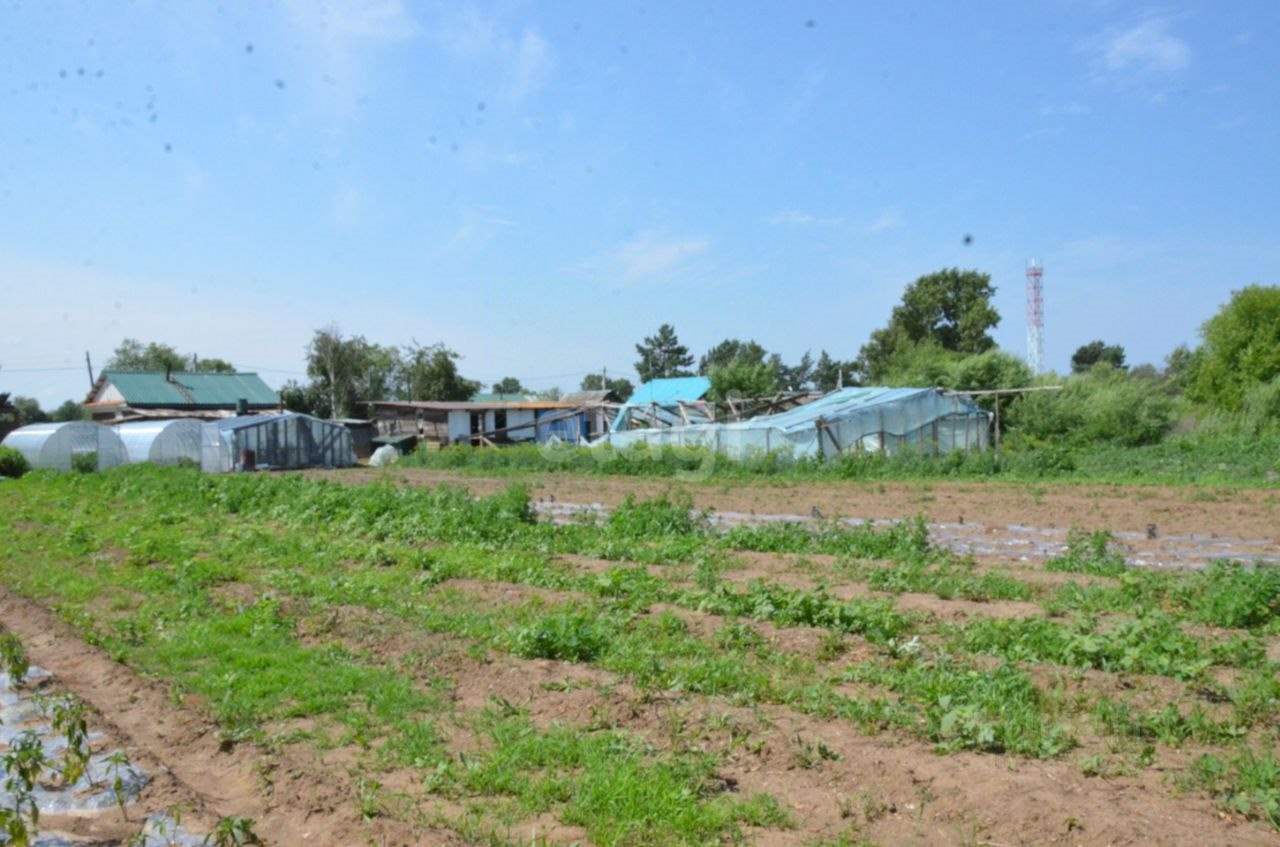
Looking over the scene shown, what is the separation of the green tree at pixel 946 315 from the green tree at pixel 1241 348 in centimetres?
1080

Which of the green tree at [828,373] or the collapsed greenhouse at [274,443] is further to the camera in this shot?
the green tree at [828,373]

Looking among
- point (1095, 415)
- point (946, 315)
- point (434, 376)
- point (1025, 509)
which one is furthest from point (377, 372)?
point (1025, 509)

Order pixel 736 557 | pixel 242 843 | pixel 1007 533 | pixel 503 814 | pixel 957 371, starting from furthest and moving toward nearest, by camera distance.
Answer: pixel 957 371 < pixel 1007 533 < pixel 736 557 < pixel 503 814 < pixel 242 843

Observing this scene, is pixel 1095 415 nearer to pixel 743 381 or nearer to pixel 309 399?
pixel 743 381

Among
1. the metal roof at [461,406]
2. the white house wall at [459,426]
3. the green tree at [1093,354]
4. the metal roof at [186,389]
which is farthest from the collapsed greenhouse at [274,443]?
the green tree at [1093,354]

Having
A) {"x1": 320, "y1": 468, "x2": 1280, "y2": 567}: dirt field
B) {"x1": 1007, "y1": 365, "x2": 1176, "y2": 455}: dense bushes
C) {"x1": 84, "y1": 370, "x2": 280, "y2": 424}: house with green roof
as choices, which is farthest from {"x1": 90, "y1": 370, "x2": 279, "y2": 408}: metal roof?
{"x1": 1007, "y1": 365, "x2": 1176, "y2": 455}: dense bushes

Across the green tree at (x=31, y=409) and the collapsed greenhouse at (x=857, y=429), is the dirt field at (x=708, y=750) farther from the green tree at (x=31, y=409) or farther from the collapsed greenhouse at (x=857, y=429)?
the green tree at (x=31, y=409)

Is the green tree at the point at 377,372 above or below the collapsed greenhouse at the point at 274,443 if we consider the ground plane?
above

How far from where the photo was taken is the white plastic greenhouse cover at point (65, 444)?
30078mm

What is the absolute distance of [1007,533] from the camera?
12859mm

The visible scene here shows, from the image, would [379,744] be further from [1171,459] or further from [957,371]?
[957,371]

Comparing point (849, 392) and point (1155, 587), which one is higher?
point (849, 392)

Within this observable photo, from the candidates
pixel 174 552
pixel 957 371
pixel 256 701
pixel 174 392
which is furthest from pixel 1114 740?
pixel 174 392

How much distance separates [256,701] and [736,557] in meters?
6.15
